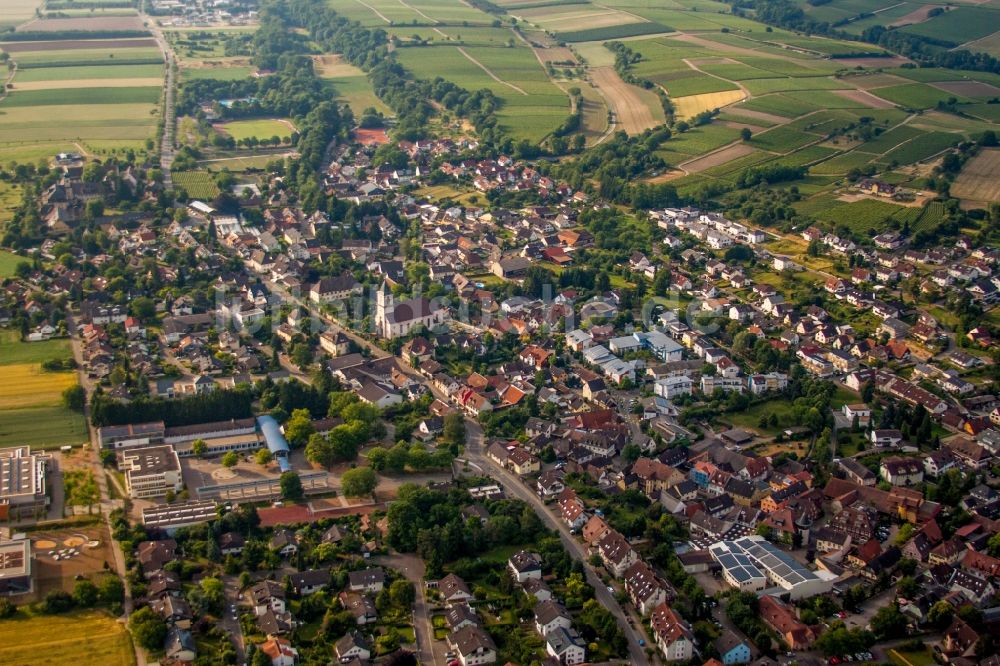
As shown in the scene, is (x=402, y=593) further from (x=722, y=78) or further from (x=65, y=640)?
(x=722, y=78)

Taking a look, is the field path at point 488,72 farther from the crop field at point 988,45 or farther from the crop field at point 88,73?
the crop field at point 988,45

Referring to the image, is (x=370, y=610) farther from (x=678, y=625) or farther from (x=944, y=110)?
(x=944, y=110)

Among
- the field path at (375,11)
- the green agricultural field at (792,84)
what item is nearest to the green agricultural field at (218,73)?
the field path at (375,11)

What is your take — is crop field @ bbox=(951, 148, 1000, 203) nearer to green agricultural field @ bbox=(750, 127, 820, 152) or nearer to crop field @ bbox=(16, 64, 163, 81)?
green agricultural field @ bbox=(750, 127, 820, 152)

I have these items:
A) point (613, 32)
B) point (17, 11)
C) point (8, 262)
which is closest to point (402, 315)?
point (8, 262)

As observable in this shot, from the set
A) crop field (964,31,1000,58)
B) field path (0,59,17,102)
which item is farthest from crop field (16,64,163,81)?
crop field (964,31,1000,58)

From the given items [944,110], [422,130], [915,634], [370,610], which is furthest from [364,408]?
[944,110]
